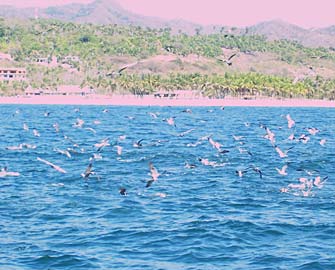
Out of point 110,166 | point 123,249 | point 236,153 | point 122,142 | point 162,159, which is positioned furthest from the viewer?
point 122,142

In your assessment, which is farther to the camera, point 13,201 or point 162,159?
point 162,159

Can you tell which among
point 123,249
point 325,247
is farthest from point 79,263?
point 325,247

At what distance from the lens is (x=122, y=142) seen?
78938mm

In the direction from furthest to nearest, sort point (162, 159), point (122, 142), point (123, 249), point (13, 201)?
point (122, 142), point (162, 159), point (13, 201), point (123, 249)

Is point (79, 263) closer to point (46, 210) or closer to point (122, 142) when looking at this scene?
point (46, 210)

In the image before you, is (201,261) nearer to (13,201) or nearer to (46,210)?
(46,210)

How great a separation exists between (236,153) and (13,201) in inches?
1252

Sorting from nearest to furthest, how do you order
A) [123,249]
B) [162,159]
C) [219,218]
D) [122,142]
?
[123,249], [219,218], [162,159], [122,142]

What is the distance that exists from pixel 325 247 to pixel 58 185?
1937 cm

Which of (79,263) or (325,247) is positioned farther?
(325,247)

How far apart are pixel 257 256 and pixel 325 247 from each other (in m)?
2.93

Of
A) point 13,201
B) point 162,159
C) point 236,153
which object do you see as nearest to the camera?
point 13,201

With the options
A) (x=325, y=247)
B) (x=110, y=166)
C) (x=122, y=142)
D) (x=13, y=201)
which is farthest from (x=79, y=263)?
(x=122, y=142)

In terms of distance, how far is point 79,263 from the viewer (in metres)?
26.7
